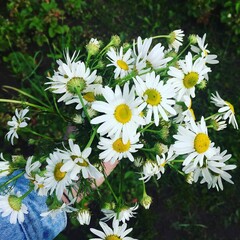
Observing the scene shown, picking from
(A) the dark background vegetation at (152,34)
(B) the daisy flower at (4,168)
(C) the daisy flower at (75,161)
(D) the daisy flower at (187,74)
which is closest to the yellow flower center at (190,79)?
(D) the daisy flower at (187,74)

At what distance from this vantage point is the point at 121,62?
0.83m

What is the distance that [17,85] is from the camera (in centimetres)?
174

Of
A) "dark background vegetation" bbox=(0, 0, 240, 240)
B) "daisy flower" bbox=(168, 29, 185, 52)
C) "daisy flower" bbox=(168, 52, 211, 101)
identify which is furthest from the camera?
"dark background vegetation" bbox=(0, 0, 240, 240)

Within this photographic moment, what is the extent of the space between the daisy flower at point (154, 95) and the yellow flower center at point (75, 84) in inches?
3.7

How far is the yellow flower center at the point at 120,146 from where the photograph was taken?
0.75m

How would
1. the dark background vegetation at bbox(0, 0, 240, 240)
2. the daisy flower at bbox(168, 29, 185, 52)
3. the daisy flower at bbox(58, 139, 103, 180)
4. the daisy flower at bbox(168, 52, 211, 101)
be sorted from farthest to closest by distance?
the dark background vegetation at bbox(0, 0, 240, 240), the daisy flower at bbox(168, 29, 185, 52), the daisy flower at bbox(168, 52, 211, 101), the daisy flower at bbox(58, 139, 103, 180)

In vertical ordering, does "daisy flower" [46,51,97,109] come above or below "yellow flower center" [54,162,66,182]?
above

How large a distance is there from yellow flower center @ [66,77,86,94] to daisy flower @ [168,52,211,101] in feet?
0.55

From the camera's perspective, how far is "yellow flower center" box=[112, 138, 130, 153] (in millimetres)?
749

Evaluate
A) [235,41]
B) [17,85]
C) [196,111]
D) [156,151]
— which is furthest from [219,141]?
[156,151]

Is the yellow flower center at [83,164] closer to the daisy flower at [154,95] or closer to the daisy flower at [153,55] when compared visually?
the daisy flower at [154,95]

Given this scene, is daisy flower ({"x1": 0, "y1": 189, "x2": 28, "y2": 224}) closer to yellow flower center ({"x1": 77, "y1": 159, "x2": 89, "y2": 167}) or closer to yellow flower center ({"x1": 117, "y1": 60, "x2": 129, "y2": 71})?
yellow flower center ({"x1": 77, "y1": 159, "x2": 89, "y2": 167})

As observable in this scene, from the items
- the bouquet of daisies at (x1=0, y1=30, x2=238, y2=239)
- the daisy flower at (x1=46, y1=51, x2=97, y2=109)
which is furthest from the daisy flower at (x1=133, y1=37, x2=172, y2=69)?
the daisy flower at (x1=46, y1=51, x2=97, y2=109)

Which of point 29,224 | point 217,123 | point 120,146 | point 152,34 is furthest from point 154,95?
point 152,34
